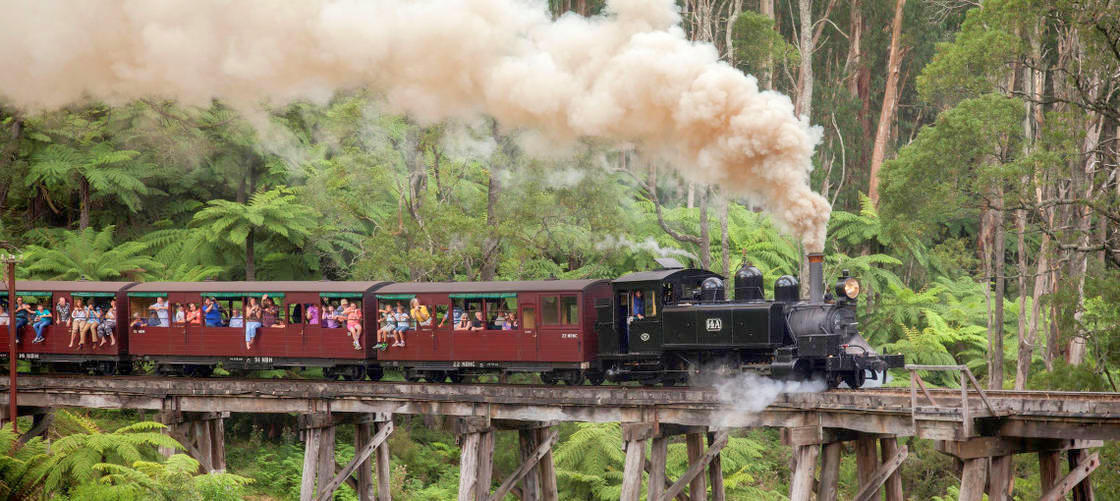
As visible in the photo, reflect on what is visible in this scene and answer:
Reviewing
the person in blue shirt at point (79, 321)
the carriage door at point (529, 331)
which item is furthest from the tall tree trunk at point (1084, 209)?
the person in blue shirt at point (79, 321)

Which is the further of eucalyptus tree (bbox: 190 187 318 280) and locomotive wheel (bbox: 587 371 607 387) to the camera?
eucalyptus tree (bbox: 190 187 318 280)

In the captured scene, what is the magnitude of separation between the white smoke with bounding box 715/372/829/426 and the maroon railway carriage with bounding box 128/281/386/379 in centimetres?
788

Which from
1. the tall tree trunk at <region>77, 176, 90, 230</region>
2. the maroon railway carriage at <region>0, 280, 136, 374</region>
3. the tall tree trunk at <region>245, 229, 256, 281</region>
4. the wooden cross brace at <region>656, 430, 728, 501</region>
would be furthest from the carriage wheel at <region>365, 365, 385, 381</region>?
the tall tree trunk at <region>77, 176, 90, 230</region>

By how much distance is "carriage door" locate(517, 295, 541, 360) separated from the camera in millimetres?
20969

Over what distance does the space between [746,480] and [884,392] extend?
11880mm

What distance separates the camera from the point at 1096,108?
69.9 feet

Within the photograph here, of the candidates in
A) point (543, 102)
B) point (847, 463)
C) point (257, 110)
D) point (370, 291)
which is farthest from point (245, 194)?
point (847, 463)

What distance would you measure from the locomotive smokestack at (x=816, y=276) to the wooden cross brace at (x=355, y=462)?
8.05 m

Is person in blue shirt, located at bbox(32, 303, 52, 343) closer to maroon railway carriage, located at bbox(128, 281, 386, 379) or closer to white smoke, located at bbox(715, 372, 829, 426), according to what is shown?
maroon railway carriage, located at bbox(128, 281, 386, 379)

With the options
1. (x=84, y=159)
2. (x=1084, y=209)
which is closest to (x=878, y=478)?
(x=1084, y=209)

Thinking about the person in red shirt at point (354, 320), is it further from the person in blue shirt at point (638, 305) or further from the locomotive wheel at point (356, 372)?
the person in blue shirt at point (638, 305)

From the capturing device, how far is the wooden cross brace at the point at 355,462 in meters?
20.2

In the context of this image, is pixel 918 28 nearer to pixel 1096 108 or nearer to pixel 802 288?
pixel 802 288

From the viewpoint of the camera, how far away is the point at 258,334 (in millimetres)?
23516
